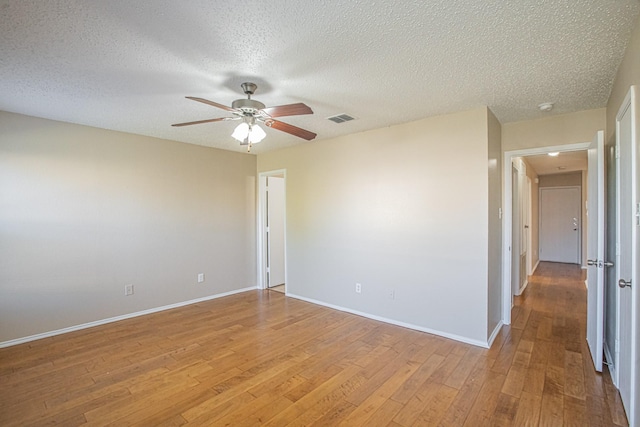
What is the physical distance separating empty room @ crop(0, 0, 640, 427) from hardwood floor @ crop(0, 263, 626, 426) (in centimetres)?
2

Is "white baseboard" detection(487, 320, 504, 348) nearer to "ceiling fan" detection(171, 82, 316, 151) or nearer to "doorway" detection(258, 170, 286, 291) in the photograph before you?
"ceiling fan" detection(171, 82, 316, 151)

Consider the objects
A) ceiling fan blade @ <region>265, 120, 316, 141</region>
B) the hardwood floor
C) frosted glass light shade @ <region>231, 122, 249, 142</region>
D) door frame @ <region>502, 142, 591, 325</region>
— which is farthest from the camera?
door frame @ <region>502, 142, 591, 325</region>

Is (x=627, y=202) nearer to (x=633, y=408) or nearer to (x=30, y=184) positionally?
(x=633, y=408)

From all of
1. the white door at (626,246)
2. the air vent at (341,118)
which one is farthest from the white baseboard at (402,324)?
the air vent at (341,118)

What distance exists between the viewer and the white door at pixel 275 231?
562cm

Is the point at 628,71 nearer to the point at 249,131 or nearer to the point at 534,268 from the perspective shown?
the point at 249,131

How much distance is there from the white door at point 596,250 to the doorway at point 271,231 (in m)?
4.11

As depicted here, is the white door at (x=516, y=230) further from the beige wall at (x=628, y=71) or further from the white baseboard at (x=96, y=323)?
the white baseboard at (x=96, y=323)

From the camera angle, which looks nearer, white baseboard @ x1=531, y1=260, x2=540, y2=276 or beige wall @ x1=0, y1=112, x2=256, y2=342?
beige wall @ x1=0, y1=112, x2=256, y2=342

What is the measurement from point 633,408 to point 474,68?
7.63ft

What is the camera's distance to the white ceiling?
1594 mm

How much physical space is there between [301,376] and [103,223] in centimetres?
316

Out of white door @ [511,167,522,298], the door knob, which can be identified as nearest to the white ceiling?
the door knob

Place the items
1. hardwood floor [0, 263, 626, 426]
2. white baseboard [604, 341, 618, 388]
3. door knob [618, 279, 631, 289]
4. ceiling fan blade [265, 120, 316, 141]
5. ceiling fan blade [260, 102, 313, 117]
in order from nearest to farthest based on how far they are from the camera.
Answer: door knob [618, 279, 631, 289], hardwood floor [0, 263, 626, 426], ceiling fan blade [260, 102, 313, 117], white baseboard [604, 341, 618, 388], ceiling fan blade [265, 120, 316, 141]
